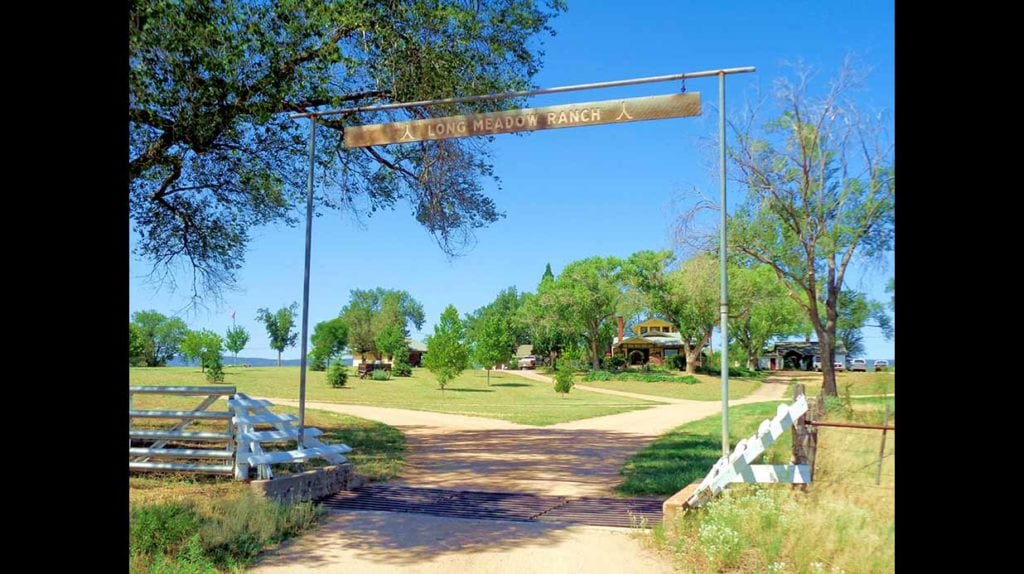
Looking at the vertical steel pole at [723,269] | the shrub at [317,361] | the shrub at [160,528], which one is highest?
the vertical steel pole at [723,269]

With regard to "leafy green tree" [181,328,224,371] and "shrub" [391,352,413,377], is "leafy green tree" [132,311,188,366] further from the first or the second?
"shrub" [391,352,413,377]

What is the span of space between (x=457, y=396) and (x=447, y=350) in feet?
8.72

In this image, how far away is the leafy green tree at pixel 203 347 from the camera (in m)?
34.6

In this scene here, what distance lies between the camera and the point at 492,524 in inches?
294

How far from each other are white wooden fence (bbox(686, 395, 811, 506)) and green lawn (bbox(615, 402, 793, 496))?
2418 mm

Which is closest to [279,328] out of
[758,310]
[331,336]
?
[331,336]

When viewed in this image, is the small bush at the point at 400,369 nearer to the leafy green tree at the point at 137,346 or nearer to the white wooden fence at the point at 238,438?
the leafy green tree at the point at 137,346

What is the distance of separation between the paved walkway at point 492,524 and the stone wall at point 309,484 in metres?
0.77

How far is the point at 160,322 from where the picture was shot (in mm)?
43031

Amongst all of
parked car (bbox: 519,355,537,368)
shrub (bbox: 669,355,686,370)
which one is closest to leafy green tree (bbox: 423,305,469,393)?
shrub (bbox: 669,355,686,370)

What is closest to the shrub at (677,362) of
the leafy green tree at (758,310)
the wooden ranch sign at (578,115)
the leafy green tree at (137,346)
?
the leafy green tree at (758,310)
